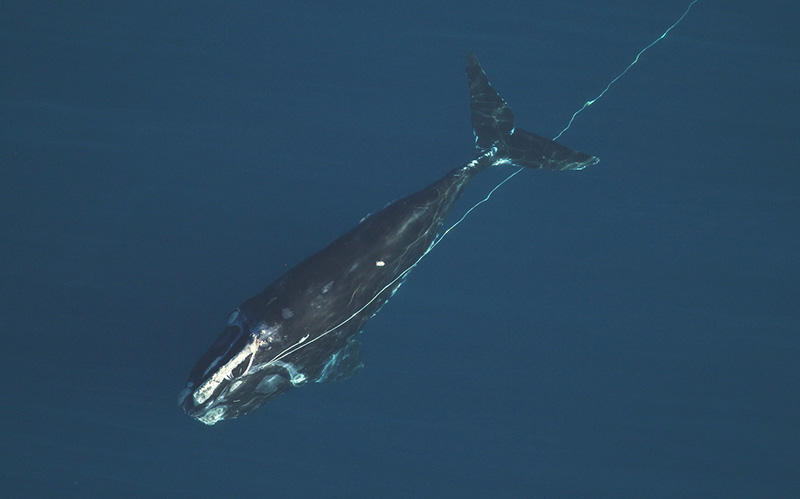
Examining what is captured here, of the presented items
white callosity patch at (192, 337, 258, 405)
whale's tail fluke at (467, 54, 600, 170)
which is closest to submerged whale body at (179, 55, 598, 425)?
white callosity patch at (192, 337, 258, 405)

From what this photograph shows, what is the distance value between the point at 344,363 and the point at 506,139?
6.01 m

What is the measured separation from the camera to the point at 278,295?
32.7 ft

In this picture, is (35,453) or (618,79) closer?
(35,453)

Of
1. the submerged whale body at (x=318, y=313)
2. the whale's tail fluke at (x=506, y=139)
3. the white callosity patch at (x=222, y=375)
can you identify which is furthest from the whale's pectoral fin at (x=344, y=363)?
the whale's tail fluke at (x=506, y=139)

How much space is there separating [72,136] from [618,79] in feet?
44.8

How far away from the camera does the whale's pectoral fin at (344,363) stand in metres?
11.6

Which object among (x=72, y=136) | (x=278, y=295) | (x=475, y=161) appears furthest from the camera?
(x=72, y=136)

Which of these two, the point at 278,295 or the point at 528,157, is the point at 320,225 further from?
the point at 528,157

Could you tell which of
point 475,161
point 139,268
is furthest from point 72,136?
point 475,161

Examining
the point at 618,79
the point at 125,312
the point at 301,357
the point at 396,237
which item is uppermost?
the point at 125,312

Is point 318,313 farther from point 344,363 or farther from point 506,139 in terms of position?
point 506,139

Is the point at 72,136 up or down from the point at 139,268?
up

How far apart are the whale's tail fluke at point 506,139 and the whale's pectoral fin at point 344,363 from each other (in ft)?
16.7

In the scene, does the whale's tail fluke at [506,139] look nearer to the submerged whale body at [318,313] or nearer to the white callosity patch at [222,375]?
the submerged whale body at [318,313]
